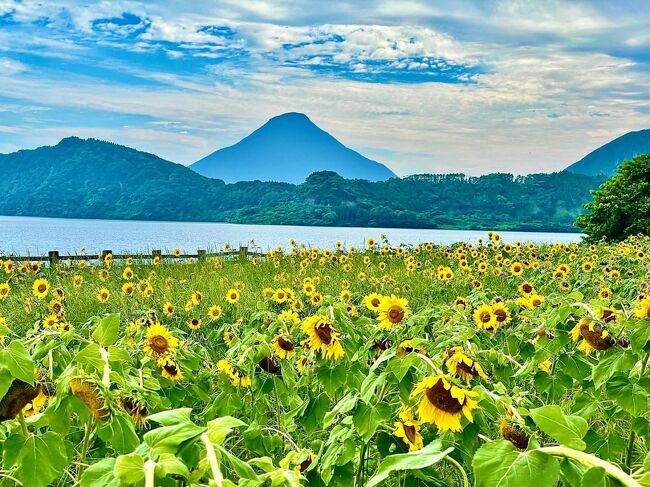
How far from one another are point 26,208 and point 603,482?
166256mm

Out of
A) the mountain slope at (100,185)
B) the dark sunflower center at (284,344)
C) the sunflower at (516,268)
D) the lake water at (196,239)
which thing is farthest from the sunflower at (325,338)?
the mountain slope at (100,185)

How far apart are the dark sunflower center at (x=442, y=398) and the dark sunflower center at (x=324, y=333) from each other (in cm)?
78

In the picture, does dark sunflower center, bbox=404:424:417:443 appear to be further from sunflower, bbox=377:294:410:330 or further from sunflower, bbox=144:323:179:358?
sunflower, bbox=144:323:179:358

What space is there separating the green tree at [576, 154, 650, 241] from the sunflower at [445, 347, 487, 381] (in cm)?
2529

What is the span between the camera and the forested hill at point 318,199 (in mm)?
99500

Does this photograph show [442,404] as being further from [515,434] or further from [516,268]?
[516,268]

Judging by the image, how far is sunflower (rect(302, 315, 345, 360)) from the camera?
2.23 meters

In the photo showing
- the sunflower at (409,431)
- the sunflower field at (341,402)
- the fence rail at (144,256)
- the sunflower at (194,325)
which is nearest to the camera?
the sunflower field at (341,402)

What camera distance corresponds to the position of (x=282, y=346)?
265 centimetres

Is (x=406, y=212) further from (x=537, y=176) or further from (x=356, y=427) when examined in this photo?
(x=356, y=427)

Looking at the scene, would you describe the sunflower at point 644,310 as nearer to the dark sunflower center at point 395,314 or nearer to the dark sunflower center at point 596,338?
the dark sunflower center at point 596,338

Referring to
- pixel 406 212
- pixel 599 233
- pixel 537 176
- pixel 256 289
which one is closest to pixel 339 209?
pixel 406 212

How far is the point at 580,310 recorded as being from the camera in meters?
2.61

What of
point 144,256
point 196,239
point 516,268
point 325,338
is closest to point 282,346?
point 325,338
